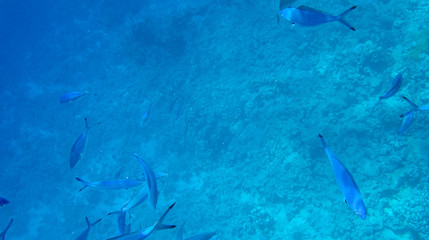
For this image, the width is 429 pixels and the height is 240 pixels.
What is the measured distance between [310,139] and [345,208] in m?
1.96

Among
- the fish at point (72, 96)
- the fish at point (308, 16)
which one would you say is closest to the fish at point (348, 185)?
the fish at point (308, 16)

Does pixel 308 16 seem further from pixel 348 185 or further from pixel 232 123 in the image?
pixel 232 123

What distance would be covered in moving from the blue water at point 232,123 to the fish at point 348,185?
5011mm

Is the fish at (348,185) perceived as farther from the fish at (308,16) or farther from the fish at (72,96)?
the fish at (72,96)

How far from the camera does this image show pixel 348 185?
7.29ft

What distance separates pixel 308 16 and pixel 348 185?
1666mm

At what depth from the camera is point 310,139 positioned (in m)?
7.54

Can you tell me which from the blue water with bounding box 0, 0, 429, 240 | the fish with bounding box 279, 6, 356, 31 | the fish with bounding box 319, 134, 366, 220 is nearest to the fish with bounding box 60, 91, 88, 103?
the blue water with bounding box 0, 0, 429, 240

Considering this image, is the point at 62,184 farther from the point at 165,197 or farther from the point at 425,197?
the point at 425,197

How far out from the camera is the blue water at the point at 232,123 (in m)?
6.78

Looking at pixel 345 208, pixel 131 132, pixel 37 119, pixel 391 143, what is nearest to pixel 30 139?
pixel 37 119

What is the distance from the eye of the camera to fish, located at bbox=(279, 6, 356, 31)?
8.52 feet

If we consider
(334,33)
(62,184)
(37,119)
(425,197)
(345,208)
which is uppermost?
(334,33)

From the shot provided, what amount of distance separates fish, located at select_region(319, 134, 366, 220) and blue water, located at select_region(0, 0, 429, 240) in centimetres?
501
